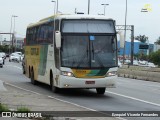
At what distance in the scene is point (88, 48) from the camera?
61.0 feet

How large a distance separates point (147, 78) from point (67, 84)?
1956cm

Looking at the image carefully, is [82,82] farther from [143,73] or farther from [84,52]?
[143,73]

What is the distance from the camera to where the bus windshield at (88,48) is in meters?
18.4

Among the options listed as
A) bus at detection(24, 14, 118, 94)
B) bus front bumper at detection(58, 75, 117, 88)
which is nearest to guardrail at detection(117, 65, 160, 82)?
bus at detection(24, 14, 118, 94)

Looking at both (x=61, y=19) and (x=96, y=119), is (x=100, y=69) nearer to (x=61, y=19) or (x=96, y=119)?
(x=61, y=19)

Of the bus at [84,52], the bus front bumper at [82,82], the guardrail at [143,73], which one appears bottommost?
the guardrail at [143,73]

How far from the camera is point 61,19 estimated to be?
19.0 meters

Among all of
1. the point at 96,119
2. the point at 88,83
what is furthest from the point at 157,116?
the point at 88,83

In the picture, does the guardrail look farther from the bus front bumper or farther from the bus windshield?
the bus front bumper

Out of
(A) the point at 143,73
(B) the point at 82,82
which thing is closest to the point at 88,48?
(B) the point at 82,82

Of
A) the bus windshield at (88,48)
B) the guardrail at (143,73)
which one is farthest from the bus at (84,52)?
the guardrail at (143,73)

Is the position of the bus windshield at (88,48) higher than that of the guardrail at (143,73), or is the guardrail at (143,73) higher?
the bus windshield at (88,48)

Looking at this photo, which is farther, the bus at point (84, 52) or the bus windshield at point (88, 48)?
the bus windshield at point (88, 48)

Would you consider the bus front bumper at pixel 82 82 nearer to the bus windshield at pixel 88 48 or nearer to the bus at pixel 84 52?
the bus at pixel 84 52
